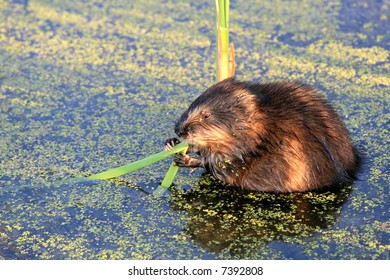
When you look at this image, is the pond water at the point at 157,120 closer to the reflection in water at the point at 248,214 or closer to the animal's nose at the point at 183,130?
the reflection in water at the point at 248,214

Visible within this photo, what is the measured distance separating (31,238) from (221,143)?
3.93ft

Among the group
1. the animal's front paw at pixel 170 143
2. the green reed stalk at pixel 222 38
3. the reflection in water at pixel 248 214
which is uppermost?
the green reed stalk at pixel 222 38

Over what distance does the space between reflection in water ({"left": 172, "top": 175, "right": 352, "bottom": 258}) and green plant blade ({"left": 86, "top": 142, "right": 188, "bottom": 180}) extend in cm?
25

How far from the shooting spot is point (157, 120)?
534cm

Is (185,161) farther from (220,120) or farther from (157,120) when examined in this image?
(157,120)

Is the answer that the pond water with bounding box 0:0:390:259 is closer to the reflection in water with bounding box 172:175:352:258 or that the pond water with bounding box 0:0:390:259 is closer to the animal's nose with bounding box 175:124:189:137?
the reflection in water with bounding box 172:175:352:258

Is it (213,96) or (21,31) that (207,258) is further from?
(21,31)

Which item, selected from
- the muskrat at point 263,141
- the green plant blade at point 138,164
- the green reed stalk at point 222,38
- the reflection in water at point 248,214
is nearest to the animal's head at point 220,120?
the muskrat at point 263,141

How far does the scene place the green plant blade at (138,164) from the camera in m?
4.41

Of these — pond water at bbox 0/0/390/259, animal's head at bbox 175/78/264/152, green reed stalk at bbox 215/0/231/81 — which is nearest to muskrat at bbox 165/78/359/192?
animal's head at bbox 175/78/264/152

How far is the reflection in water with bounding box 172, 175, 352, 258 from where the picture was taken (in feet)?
12.9

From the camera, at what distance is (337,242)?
3.87 m

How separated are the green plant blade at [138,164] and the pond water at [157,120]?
0.18 ft

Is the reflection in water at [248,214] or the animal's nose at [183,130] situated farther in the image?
the animal's nose at [183,130]
